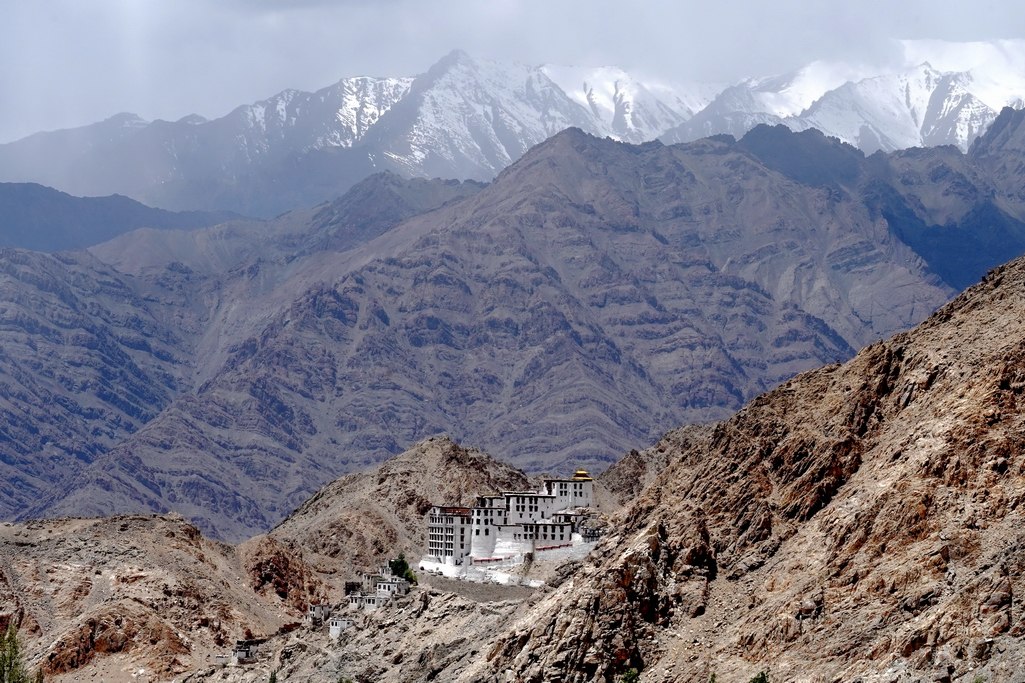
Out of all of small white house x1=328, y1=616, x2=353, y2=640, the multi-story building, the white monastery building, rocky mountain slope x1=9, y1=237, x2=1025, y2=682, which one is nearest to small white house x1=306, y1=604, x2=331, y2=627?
rocky mountain slope x1=9, y1=237, x2=1025, y2=682

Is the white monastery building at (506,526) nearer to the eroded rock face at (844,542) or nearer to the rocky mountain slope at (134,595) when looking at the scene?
the rocky mountain slope at (134,595)

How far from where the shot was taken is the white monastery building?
163 metres

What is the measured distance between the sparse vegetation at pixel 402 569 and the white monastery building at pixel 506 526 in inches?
83.7

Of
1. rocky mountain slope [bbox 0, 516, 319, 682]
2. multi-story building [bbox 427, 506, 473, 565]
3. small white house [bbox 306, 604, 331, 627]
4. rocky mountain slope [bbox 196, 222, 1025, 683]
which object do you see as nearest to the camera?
rocky mountain slope [bbox 196, 222, 1025, 683]

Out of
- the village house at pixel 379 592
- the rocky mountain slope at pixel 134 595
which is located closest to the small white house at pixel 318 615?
the village house at pixel 379 592

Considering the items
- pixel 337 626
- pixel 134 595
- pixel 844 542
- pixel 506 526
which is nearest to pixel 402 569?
pixel 506 526

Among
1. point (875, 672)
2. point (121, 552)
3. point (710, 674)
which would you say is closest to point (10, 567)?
point (121, 552)

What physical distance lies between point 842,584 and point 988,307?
1031 inches

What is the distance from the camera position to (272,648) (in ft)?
505

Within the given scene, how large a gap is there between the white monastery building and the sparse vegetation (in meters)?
2.13

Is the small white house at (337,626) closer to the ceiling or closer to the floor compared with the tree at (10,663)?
closer to the floor

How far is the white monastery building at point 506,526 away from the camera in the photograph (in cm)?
16325

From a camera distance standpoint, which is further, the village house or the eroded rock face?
the village house

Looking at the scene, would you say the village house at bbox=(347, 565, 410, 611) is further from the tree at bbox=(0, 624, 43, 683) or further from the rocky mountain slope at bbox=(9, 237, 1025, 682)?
the tree at bbox=(0, 624, 43, 683)
